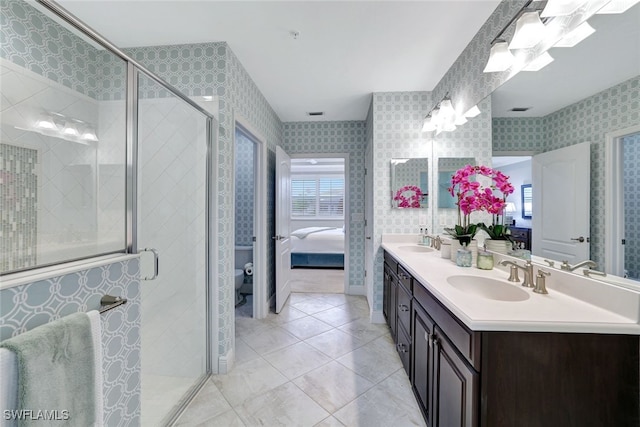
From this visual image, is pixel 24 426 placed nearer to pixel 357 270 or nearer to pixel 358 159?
pixel 357 270

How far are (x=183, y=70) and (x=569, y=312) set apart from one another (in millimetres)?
2725

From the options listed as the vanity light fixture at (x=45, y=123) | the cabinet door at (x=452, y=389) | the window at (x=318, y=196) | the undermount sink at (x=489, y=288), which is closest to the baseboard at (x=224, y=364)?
the cabinet door at (x=452, y=389)

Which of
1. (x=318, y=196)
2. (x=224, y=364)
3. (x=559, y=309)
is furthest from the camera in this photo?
(x=318, y=196)

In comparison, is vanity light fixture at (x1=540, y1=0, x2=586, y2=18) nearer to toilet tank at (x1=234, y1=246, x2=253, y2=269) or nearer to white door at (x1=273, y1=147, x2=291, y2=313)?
white door at (x1=273, y1=147, x2=291, y2=313)

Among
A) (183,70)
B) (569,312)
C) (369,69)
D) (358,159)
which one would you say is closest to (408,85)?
(369,69)

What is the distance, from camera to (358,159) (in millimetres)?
Result: 3658

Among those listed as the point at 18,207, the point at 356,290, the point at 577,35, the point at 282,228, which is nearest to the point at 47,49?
the point at 18,207

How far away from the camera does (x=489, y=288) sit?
141 centimetres

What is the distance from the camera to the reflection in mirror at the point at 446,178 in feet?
Result: 7.73

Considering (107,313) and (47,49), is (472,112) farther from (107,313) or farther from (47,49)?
(47,49)

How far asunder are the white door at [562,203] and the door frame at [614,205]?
0.08m

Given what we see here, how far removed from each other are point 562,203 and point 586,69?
1.87 feet

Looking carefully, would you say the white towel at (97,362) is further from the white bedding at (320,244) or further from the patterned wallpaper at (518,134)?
the white bedding at (320,244)

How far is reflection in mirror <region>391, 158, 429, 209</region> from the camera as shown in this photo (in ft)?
8.94
